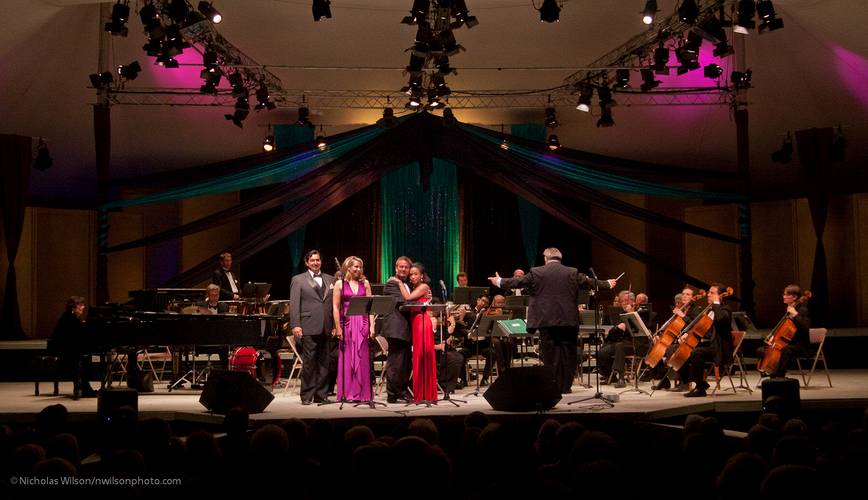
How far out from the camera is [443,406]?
8.82 meters

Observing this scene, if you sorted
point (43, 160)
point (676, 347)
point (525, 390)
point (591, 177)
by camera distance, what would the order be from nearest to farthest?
point (525, 390)
point (676, 347)
point (591, 177)
point (43, 160)

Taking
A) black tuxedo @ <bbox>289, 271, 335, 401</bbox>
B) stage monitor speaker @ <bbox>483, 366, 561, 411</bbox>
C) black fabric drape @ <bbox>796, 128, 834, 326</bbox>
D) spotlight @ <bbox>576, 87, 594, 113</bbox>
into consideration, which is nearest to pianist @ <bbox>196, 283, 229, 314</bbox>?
black tuxedo @ <bbox>289, 271, 335, 401</bbox>

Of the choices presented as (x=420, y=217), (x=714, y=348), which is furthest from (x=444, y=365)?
(x=420, y=217)

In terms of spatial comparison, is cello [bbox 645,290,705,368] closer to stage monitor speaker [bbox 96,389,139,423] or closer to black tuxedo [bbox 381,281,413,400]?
black tuxedo [bbox 381,281,413,400]

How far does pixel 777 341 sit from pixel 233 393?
5.86 metres

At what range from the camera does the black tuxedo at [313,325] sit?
9.03 metres

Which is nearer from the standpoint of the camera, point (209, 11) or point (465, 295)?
point (465, 295)

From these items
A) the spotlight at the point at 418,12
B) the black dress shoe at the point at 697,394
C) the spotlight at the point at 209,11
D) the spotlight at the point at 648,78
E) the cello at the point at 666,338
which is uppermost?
the spotlight at the point at 209,11

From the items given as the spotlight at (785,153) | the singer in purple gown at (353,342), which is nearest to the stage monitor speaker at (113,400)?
the singer in purple gown at (353,342)

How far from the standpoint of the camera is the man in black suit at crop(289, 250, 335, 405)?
903 cm

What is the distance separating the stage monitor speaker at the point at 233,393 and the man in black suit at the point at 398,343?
1.41m

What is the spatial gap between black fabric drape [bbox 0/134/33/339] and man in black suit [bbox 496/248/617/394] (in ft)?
31.0

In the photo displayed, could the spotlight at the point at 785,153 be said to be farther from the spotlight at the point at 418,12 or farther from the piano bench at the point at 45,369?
the piano bench at the point at 45,369

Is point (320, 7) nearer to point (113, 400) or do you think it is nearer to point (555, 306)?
point (555, 306)
